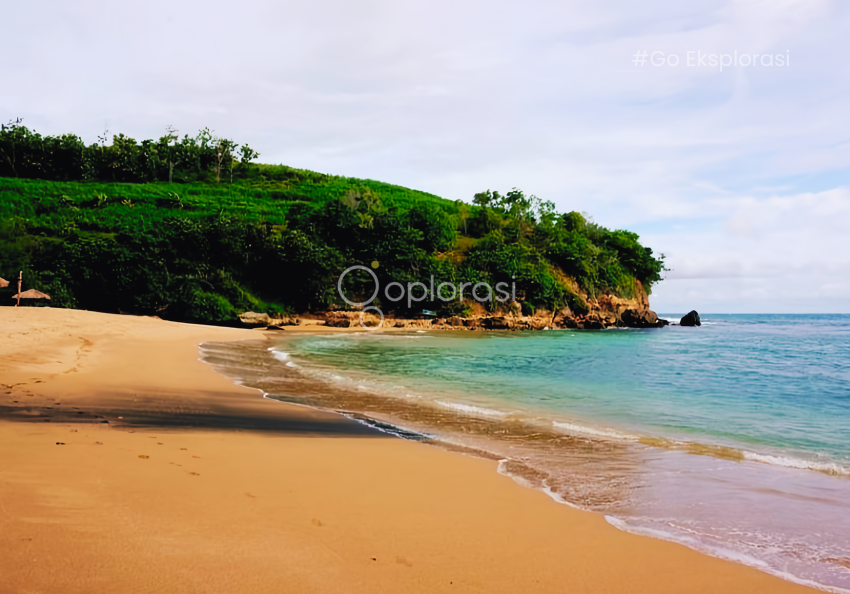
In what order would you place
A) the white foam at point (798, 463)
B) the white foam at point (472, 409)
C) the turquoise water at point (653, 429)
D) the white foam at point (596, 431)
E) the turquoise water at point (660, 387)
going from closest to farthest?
1. the turquoise water at point (653, 429)
2. the white foam at point (798, 463)
3. the white foam at point (596, 431)
4. the turquoise water at point (660, 387)
5. the white foam at point (472, 409)

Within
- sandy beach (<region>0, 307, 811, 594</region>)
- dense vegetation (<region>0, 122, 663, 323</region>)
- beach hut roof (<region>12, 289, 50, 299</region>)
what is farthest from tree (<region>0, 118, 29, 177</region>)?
sandy beach (<region>0, 307, 811, 594</region>)

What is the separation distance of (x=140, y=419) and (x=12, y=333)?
1024 cm

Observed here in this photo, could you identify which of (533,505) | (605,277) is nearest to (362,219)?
(605,277)

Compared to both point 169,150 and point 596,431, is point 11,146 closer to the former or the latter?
point 169,150

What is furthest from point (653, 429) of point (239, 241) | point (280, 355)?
point (239, 241)

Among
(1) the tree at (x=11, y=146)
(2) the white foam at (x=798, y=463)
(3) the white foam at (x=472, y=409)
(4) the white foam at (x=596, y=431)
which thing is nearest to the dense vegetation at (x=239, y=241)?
(1) the tree at (x=11, y=146)

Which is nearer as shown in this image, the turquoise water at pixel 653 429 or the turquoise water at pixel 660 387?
the turquoise water at pixel 653 429

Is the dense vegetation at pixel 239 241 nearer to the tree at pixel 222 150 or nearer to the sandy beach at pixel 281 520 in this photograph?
the tree at pixel 222 150

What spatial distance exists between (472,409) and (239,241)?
95.2 feet

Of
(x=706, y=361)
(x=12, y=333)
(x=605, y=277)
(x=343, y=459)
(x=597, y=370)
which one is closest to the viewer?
(x=343, y=459)

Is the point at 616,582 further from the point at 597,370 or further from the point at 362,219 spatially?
the point at 362,219

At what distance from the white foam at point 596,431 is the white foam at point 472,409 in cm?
103

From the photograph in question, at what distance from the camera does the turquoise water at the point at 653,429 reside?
13.8 ft

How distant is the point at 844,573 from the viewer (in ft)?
11.3
